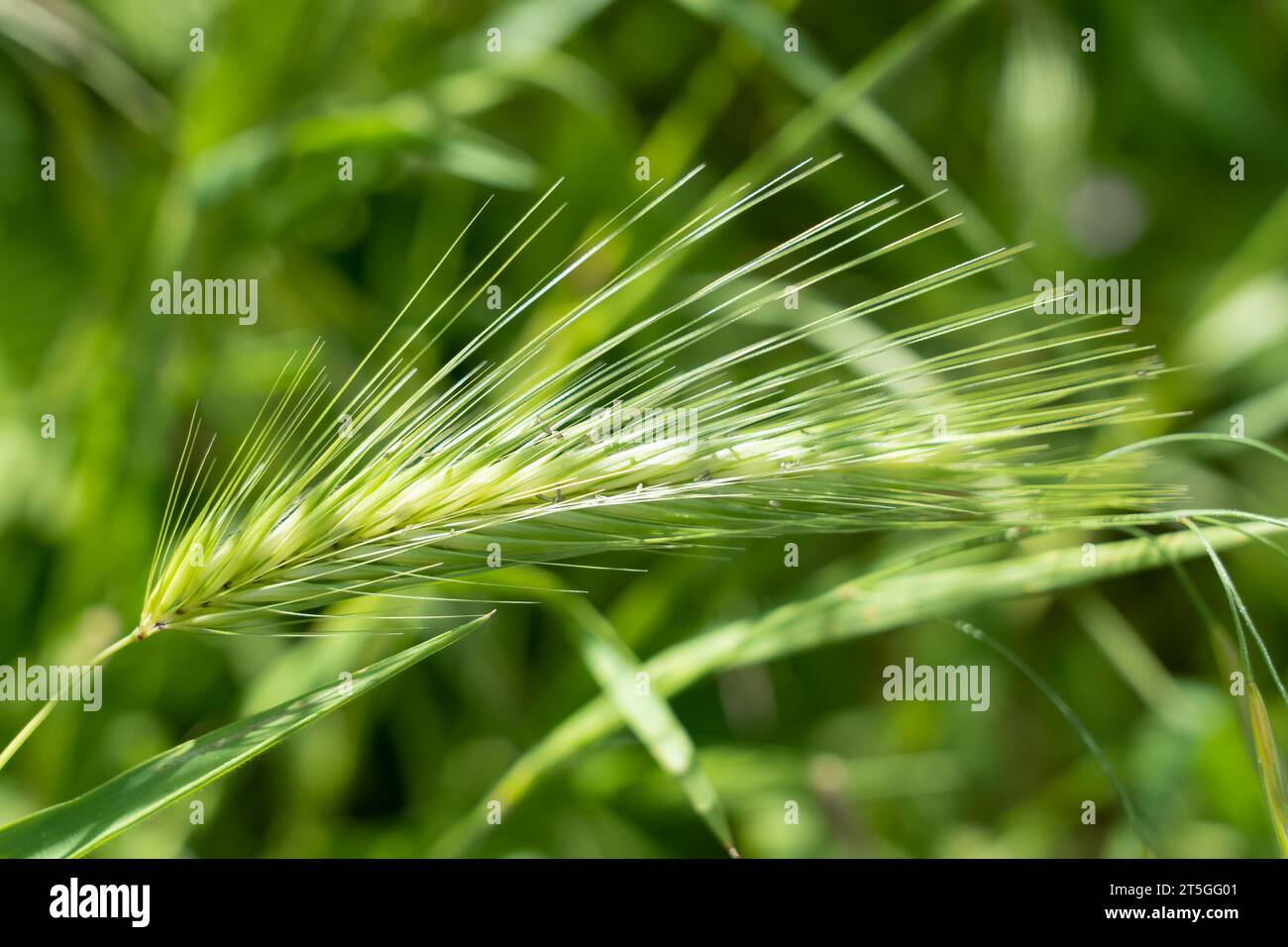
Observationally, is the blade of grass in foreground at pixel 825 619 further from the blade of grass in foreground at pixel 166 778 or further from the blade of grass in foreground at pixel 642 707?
the blade of grass in foreground at pixel 166 778

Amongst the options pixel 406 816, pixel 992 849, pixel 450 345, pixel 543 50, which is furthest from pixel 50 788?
pixel 992 849

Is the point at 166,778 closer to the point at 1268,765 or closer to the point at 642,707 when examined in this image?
the point at 642,707

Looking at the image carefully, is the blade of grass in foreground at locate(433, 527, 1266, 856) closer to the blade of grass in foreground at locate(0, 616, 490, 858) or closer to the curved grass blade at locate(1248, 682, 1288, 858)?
the curved grass blade at locate(1248, 682, 1288, 858)

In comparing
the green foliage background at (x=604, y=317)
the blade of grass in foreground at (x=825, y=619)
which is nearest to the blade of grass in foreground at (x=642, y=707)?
the blade of grass in foreground at (x=825, y=619)

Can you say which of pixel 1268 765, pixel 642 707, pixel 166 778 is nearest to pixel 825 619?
pixel 642 707

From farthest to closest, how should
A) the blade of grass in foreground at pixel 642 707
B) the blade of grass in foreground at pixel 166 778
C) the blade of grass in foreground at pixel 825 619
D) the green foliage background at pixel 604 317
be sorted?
the green foliage background at pixel 604 317 < the blade of grass in foreground at pixel 825 619 < the blade of grass in foreground at pixel 642 707 < the blade of grass in foreground at pixel 166 778

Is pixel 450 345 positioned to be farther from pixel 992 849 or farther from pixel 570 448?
pixel 992 849

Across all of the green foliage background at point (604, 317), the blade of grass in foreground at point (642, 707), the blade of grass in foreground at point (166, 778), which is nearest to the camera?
the blade of grass in foreground at point (166, 778)
